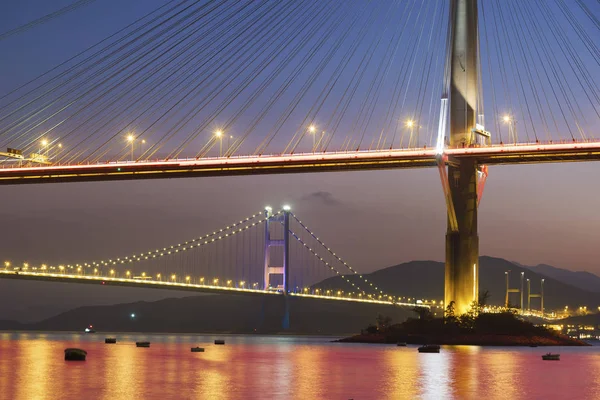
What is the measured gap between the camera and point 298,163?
168 feet

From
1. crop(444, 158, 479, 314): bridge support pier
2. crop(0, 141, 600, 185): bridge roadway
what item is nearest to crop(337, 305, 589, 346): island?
crop(444, 158, 479, 314): bridge support pier

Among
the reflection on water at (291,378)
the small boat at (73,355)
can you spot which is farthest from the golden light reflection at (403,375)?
the small boat at (73,355)

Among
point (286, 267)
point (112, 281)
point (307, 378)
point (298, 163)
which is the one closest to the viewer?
point (307, 378)

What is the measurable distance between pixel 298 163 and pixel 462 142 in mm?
8023

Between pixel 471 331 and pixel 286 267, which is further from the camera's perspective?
pixel 286 267

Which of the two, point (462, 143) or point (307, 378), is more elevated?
point (462, 143)

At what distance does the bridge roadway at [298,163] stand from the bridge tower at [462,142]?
1.38m

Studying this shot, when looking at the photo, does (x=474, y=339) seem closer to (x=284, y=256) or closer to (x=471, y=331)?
(x=471, y=331)

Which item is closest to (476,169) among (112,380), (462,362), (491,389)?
(462,362)

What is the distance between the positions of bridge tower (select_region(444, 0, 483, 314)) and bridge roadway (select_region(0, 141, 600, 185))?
4.54 ft

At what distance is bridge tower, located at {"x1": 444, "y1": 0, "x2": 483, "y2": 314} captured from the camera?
5178 cm

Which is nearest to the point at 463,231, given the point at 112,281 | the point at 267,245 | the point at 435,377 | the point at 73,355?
the point at 435,377

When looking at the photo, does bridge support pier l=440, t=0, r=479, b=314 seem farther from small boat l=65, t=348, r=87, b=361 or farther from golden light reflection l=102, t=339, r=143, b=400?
small boat l=65, t=348, r=87, b=361

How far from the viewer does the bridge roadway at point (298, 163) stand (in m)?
48.2
